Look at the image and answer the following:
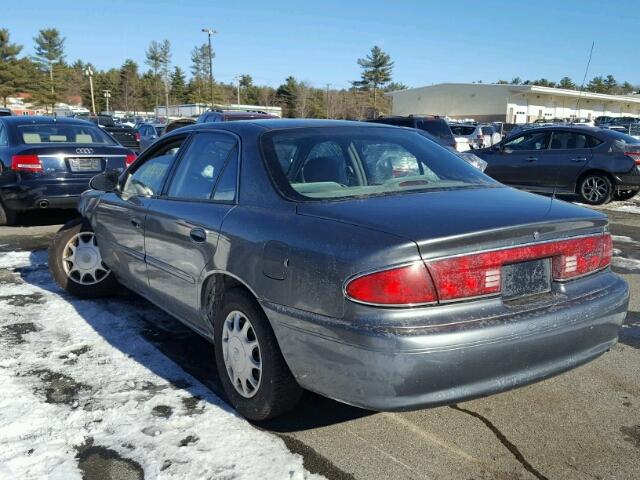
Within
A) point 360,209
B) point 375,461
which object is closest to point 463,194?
point 360,209

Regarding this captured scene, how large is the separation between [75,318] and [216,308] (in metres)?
1.94

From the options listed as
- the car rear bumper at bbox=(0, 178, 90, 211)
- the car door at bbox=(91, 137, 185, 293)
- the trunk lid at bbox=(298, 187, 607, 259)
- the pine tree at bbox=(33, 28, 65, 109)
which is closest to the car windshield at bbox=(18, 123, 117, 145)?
the car rear bumper at bbox=(0, 178, 90, 211)

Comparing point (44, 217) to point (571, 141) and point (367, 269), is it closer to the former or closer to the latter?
point (367, 269)

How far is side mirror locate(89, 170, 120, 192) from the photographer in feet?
15.6

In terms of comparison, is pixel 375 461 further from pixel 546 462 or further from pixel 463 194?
pixel 463 194

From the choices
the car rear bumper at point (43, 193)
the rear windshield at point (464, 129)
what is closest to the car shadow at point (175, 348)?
the car rear bumper at point (43, 193)

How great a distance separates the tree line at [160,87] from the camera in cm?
7462

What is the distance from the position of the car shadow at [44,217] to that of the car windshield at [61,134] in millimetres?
1141

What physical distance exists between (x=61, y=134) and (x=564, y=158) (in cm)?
919

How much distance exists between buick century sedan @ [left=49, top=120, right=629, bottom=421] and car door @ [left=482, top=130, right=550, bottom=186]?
30.2 feet

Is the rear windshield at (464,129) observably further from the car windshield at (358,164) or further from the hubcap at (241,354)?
the hubcap at (241,354)

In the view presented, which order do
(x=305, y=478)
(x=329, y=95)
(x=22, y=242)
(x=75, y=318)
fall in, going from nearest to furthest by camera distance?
(x=305, y=478), (x=75, y=318), (x=22, y=242), (x=329, y=95)

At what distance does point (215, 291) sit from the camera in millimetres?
3334

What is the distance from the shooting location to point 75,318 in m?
4.67
